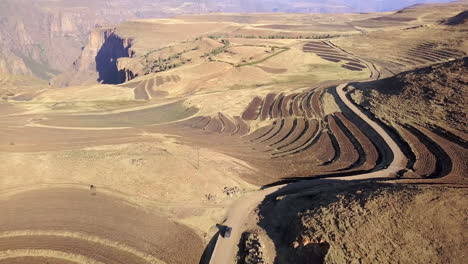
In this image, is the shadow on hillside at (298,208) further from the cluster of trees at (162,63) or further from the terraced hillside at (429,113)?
the cluster of trees at (162,63)

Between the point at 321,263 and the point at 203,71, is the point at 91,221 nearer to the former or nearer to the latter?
the point at 321,263

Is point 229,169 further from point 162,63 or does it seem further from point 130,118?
point 162,63

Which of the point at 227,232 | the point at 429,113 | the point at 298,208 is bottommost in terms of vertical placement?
the point at 227,232

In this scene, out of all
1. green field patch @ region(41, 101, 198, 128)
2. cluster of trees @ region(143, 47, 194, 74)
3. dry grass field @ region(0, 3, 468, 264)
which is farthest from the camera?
cluster of trees @ region(143, 47, 194, 74)

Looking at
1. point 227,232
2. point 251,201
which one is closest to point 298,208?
point 251,201

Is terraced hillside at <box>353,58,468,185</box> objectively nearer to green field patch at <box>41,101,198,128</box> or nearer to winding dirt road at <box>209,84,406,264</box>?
winding dirt road at <box>209,84,406,264</box>

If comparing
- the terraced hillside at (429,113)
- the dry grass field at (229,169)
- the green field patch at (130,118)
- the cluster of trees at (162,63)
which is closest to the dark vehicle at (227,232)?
the dry grass field at (229,169)

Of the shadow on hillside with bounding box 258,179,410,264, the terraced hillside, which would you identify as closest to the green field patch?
the terraced hillside
